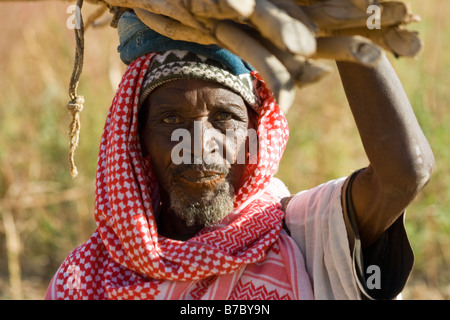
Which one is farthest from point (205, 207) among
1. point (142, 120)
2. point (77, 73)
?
point (77, 73)

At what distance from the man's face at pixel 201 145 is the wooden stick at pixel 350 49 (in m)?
0.89

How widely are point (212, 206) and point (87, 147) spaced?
3.59 meters

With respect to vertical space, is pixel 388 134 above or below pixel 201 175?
above

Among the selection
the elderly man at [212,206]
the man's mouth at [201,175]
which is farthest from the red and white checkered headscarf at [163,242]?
the man's mouth at [201,175]

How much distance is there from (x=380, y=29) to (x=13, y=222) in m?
5.31

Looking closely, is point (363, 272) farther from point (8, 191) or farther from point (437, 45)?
point (8, 191)

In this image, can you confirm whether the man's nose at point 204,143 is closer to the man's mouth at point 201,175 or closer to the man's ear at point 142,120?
the man's mouth at point 201,175

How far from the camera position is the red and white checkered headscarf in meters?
2.31

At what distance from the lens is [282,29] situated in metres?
1.49

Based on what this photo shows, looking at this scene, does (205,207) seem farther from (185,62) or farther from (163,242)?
(185,62)

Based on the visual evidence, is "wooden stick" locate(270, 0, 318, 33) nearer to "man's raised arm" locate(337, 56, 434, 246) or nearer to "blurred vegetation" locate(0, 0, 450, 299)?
"man's raised arm" locate(337, 56, 434, 246)

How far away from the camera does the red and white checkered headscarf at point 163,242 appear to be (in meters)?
2.31
